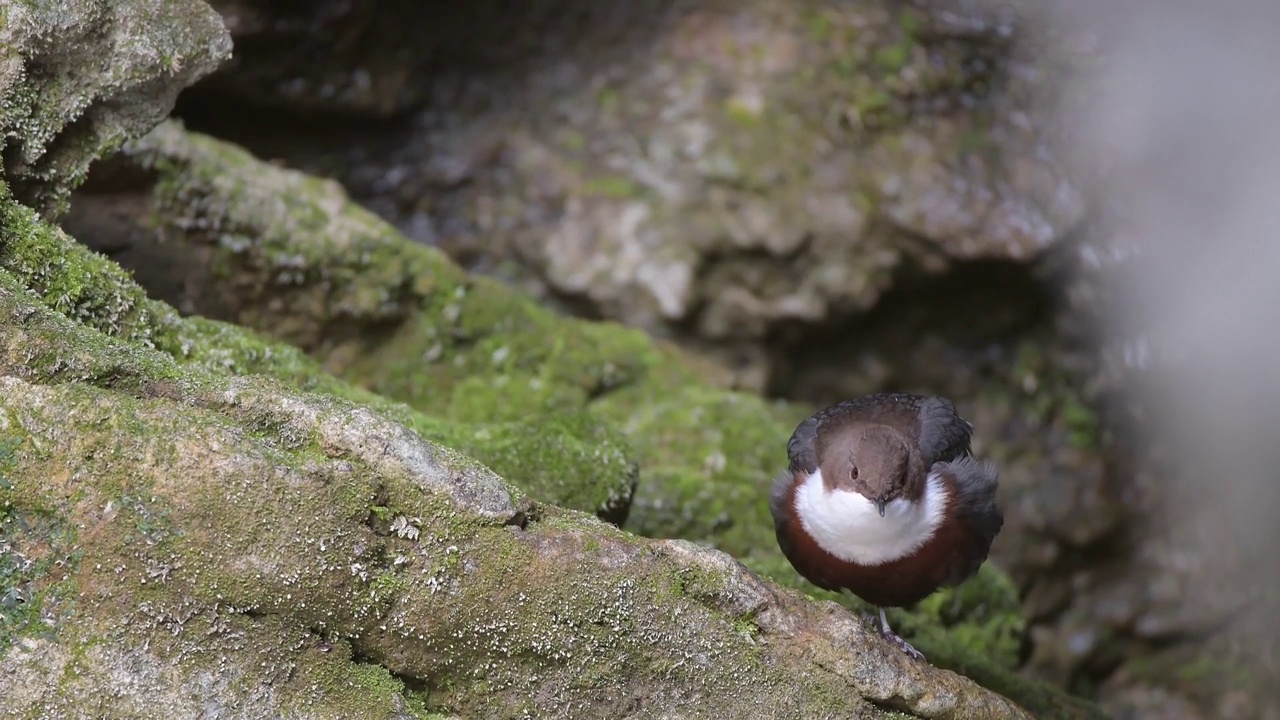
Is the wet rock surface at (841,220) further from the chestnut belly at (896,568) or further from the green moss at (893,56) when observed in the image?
the chestnut belly at (896,568)

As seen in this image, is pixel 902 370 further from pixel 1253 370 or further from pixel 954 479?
pixel 954 479

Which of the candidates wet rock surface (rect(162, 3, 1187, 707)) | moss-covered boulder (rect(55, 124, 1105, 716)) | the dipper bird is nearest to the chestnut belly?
the dipper bird

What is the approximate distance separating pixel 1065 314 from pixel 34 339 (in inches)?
218

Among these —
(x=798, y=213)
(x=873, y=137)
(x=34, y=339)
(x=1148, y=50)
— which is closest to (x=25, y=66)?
(x=34, y=339)

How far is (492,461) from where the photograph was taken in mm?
3395

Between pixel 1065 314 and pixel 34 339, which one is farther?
pixel 1065 314

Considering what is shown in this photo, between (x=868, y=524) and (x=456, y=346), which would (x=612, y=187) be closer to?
(x=456, y=346)

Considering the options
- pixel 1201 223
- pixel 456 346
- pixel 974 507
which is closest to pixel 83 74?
pixel 456 346

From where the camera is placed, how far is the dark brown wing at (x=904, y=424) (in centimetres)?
339

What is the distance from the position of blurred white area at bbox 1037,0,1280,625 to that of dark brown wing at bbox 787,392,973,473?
10.7ft

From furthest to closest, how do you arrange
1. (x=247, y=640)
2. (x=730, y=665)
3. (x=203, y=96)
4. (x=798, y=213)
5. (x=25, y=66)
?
(x=798, y=213)
(x=203, y=96)
(x=25, y=66)
(x=730, y=665)
(x=247, y=640)

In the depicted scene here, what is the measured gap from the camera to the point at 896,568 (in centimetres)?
321

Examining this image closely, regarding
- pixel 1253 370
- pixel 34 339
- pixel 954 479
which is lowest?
pixel 1253 370

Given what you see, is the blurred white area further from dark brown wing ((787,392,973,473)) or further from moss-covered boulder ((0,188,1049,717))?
moss-covered boulder ((0,188,1049,717))
